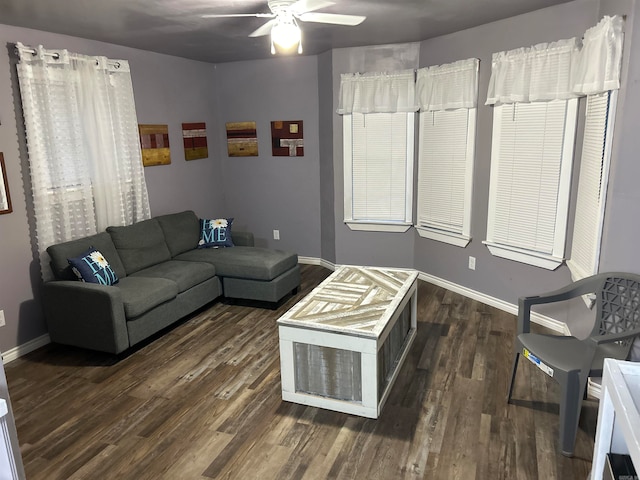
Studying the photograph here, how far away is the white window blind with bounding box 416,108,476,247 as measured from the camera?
4.41 meters

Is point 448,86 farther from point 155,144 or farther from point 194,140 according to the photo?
point 155,144

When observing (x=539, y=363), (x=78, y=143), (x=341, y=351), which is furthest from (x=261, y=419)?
(x=78, y=143)

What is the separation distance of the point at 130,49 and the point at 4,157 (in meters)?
1.66

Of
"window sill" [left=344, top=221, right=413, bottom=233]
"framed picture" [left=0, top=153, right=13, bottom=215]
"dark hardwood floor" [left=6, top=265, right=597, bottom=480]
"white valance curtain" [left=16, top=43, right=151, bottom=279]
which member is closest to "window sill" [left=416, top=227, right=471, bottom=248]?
"window sill" [left=344, top=221, right=413, bottom=233]

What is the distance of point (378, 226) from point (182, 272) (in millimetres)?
2176

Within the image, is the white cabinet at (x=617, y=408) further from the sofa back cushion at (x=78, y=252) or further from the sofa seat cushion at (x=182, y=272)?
the sofa back cushion at (x=78, y=252)

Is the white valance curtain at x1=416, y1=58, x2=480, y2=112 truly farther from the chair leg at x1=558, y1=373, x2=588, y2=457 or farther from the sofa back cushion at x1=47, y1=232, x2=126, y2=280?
the sofa back cushion at x1=47, y1=232, x2=126, y2=280

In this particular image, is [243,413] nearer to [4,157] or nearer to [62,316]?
[62,316]

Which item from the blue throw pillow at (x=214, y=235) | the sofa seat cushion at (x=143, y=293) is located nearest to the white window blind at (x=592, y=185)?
the sofa seat cushion at (x=143, y=293)

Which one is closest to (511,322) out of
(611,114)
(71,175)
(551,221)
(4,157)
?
(551,221)

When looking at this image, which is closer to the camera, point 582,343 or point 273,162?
point 582,343

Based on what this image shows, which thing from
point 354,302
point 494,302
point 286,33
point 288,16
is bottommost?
point 494,302

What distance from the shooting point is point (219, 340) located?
3830 millimetres

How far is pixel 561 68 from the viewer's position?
345cm
